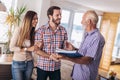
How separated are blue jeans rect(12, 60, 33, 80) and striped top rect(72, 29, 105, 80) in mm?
666

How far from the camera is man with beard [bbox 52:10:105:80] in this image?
6.42 ft

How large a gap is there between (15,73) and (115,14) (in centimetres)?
663

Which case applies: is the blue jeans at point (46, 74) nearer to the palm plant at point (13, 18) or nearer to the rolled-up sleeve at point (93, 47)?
the rolled-up sleeve at point (93, 47)

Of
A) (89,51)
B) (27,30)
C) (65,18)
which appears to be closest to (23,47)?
(27,30)

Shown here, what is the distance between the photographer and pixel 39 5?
5.80 m

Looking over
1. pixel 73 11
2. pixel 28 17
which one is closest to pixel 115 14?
pixel 73 11

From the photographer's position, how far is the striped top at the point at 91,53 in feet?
6.46

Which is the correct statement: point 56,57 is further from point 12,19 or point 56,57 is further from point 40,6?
point 40,6

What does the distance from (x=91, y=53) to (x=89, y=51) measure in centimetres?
4

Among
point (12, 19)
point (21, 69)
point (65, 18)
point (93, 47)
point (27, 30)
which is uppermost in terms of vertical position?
point (65, 18)

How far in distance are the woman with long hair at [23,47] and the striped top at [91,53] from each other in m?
0.68

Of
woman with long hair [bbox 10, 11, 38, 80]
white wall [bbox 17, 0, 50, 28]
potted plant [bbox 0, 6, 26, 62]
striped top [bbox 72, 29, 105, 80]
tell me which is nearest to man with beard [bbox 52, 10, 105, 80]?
striped top [bbox 72, 29, 105, 80]

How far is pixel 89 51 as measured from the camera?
200 centimetres

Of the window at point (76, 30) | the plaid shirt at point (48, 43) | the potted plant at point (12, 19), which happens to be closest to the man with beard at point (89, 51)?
the plaid shirt at point (48, 43)
